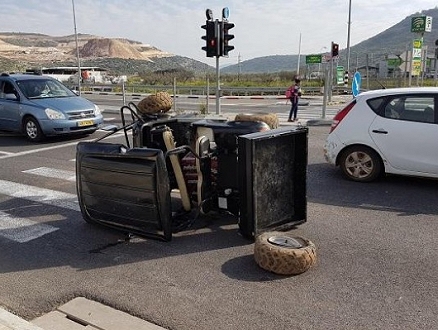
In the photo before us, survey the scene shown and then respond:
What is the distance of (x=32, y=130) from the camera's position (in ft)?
37.8

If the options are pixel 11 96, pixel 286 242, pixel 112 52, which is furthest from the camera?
pixel 112 52

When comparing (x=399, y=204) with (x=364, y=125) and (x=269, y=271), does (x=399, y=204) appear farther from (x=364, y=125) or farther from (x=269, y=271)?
(x=269, y=271)

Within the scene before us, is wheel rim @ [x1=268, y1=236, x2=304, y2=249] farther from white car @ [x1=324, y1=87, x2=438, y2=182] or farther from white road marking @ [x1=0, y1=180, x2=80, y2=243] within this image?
white car @ [x1=324, y1=87, x2=438, y2=182]

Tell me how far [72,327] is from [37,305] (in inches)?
20.4

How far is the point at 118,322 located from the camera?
3.31 metres

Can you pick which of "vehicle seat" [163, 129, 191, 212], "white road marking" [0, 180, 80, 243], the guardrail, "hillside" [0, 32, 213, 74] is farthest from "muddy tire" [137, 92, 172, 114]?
"hillside" [0, 32, 213, 74]

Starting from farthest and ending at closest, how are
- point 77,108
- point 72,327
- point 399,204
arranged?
point 77,108
point 399,204
point 72,327

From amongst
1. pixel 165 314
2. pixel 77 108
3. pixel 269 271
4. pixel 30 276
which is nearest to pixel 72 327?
pixel 165 314

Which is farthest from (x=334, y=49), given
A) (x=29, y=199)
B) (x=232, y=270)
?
(x=232, y=270)

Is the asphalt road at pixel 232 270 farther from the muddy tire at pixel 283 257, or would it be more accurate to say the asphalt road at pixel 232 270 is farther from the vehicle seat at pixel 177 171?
the vehicle seat at pixel 177 171

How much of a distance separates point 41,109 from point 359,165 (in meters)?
8.02

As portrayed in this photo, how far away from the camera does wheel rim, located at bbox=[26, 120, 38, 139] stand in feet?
37.5

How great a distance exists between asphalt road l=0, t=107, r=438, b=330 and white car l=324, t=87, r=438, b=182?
1.95 ft

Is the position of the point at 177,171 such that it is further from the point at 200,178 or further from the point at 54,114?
the point at 54,114
